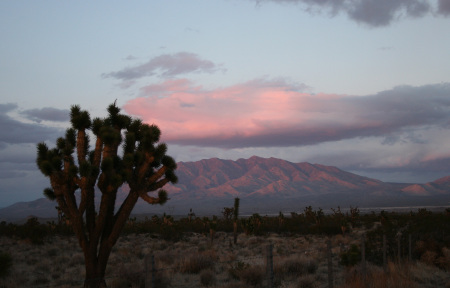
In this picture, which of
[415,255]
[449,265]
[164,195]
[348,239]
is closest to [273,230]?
[348,239]

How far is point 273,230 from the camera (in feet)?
145

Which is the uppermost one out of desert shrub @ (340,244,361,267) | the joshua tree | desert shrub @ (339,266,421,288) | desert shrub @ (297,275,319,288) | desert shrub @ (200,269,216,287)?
the joshua tree

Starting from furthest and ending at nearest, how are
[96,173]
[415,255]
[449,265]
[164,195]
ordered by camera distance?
[415,255] < [449,265] < [164,195] < [96,173]

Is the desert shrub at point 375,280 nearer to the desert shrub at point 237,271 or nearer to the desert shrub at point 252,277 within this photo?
the desert shrub at point 252,277

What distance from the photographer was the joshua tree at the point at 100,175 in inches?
536

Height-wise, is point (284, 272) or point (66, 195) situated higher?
point (66, 195)

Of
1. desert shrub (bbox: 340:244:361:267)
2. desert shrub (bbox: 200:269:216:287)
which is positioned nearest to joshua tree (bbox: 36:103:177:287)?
desert shrub (bbox: 200:269:216:287)

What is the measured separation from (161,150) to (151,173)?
0.98 metres

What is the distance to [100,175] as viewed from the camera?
45.3ft

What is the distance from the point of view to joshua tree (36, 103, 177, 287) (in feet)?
44.7

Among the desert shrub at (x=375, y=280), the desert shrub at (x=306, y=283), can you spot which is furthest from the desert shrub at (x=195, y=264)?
the desert shrub at (x=375, y=280)

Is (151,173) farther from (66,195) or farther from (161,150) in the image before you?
(66,195)

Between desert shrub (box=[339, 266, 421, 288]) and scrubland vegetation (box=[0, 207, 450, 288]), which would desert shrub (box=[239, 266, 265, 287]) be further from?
desert shrub (box=[339, 266, 421, 288])

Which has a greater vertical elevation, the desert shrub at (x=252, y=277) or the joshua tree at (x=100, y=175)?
the joshua tree at (x=100, y=175)
